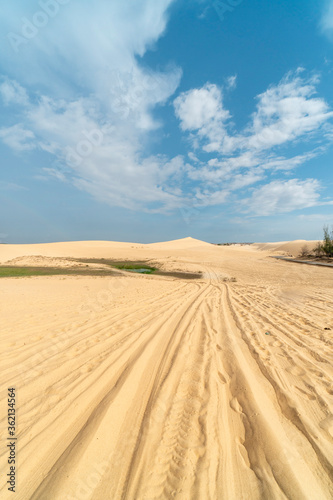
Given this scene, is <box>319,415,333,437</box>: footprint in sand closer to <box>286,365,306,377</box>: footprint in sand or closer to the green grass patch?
<box>286,365,306,377</box>: footprint in sand

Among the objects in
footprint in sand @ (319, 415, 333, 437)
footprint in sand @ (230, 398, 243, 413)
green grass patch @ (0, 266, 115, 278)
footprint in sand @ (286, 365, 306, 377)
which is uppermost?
green grass patch @ (0, 266, 115, 278)

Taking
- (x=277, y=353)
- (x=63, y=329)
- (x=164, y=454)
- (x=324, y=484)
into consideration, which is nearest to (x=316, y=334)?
(x=277, y=353)

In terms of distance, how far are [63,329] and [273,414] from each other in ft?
14.5

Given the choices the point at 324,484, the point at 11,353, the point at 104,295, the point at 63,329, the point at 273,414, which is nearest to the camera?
the point at 324,484

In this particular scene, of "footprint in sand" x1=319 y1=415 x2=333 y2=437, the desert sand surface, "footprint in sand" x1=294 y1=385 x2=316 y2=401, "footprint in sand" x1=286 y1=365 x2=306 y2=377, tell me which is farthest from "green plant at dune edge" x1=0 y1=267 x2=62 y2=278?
"footprint in sand" x1=319 y1=415 x2=333 y2=437

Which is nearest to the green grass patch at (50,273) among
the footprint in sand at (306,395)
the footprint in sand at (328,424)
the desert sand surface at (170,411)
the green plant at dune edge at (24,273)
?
the green plant at dune edge at (24,273)

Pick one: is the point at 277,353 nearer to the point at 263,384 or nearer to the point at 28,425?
the point at 263,384

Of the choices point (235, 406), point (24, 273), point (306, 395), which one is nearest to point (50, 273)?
point (24, 273)

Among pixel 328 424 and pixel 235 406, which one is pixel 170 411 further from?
pixel 328 424

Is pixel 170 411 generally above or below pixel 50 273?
below

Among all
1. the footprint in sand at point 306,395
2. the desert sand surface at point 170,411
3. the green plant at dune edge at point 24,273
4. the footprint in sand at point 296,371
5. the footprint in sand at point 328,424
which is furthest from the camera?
the green plant at dune edge at point 24,273

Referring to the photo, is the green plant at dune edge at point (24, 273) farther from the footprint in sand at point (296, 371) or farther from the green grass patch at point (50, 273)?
the footprint in sand at point (296, 371)

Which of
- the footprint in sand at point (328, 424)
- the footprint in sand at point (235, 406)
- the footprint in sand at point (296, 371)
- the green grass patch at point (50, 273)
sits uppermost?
the green grass patch at point (50, 273)

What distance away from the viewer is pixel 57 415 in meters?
2.26
